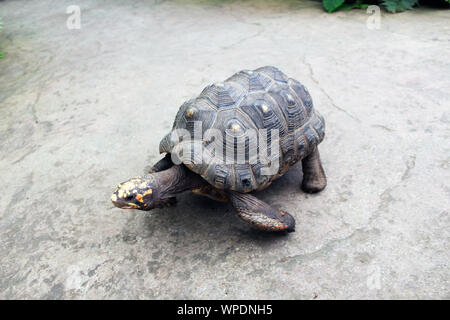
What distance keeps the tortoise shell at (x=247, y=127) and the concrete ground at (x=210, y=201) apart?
1.35 ft

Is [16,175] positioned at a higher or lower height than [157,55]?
lower

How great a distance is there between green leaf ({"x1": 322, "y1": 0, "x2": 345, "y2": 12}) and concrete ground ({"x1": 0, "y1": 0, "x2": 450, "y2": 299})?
2.14 ft

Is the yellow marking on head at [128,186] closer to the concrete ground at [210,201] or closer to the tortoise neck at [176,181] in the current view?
the tortoise neck at [176,181]

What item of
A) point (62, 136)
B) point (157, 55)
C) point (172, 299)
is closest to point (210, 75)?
point (157, 55)

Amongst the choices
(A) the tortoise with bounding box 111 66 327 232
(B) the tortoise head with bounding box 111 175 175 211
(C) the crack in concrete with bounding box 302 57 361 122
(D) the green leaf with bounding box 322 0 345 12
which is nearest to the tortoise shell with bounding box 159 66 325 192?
(A) the tortoise with bounding box 111 66 327 232

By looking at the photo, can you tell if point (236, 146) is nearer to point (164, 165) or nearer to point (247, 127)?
point (247, 127)

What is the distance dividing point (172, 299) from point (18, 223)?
1.38 m

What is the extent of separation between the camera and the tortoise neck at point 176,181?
224 cm

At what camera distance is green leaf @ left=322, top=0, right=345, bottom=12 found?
20.6 feet

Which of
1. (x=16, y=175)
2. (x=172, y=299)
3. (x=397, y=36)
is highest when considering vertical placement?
(x=397, y=36)

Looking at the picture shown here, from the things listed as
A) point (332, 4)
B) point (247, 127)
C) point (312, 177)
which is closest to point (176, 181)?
point (247, 127)

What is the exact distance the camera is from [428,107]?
3469mm

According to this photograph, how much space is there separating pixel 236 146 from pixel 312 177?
2.43ft

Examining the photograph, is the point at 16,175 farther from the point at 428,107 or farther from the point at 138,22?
the point at 138,22
